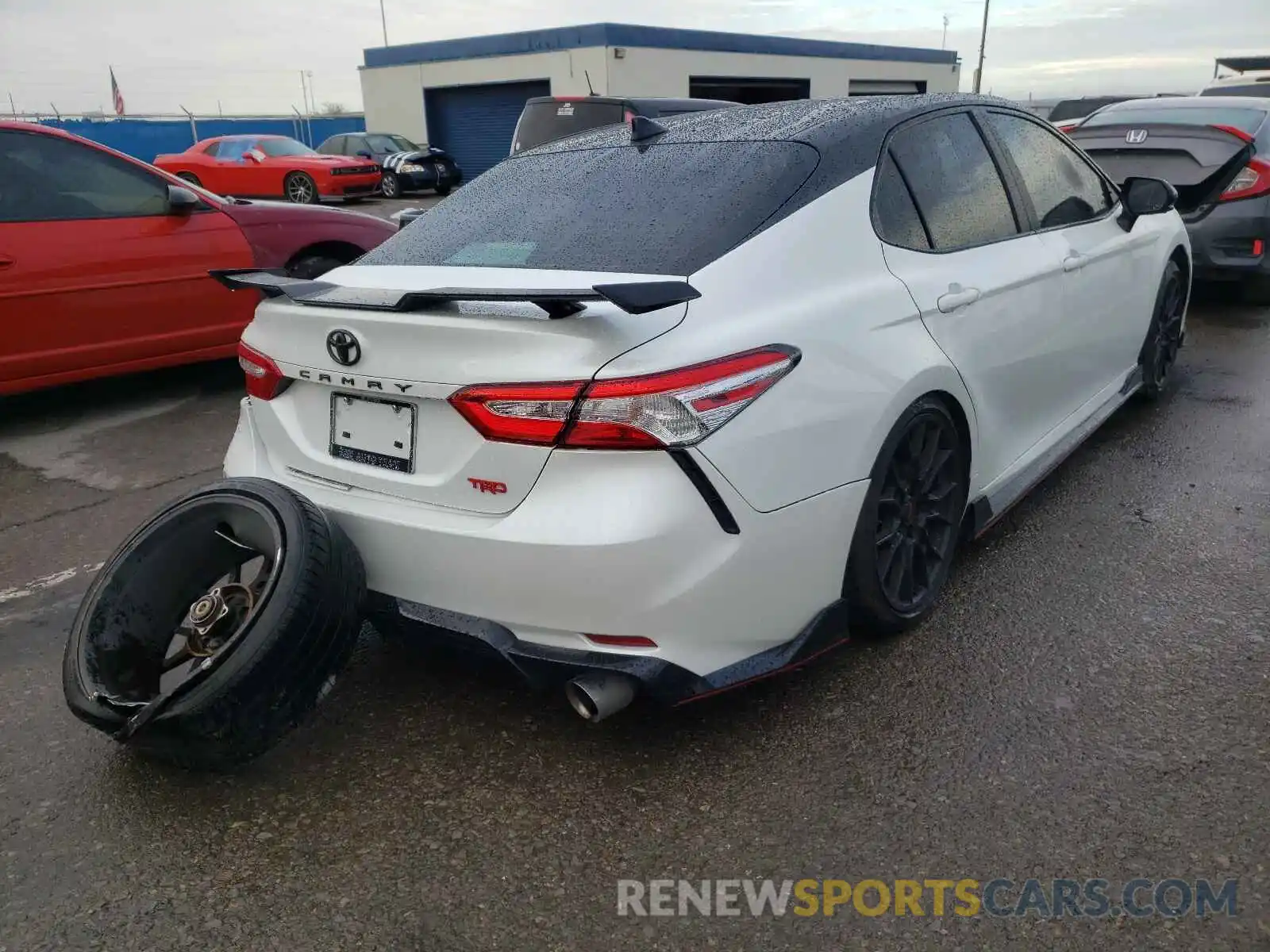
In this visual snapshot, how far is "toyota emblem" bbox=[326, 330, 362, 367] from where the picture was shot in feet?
8.27

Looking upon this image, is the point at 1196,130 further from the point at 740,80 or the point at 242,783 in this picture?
the point at 740,80

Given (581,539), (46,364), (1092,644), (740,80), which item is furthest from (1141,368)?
(740,80)

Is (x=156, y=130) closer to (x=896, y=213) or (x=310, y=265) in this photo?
(x=310, y=265)

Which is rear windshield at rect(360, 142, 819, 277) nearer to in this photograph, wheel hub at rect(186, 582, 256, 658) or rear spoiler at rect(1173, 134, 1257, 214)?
wheel hub at rect(186, 582, 256, 658)

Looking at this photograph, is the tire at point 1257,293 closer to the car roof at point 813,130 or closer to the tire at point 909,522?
the car roof at point 813,130

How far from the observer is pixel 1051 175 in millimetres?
3975

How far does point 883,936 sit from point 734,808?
1.57ft

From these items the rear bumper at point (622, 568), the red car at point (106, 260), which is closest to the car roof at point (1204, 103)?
the red car at point (106, 260)

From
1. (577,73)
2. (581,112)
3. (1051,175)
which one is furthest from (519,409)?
(577,73)

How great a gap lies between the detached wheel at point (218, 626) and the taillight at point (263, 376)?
275 mm

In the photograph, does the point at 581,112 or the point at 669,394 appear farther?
the point at 581,112

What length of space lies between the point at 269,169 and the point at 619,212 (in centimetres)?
1997

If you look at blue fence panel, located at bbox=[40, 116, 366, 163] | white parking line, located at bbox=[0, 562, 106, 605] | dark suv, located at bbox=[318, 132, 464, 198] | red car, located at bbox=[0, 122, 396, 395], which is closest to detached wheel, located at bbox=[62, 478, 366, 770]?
white parking line, located at bbox=[0, 562, 106, 605]

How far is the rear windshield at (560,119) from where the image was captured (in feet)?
33.0
